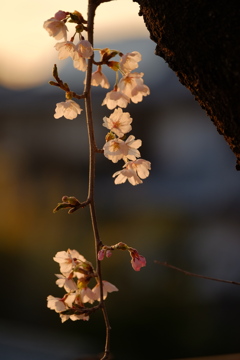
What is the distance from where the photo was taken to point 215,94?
656 mm

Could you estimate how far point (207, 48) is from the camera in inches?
24.8

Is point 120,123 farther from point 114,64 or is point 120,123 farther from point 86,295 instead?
point 86,295

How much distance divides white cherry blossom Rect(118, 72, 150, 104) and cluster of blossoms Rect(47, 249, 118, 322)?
9.9 inches

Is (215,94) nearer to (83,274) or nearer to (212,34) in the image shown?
A: (212,34)

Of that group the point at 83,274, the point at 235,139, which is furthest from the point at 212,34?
the point at 83,274

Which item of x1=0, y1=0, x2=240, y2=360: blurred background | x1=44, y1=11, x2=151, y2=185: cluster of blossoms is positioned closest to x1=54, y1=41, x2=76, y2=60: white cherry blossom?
x1=44, y1=11, x2=151, y2=185: cluster of blossoms

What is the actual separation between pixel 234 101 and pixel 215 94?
0.09 feet

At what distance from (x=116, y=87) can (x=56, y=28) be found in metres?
0.12

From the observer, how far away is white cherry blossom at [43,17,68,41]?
0.74 metres

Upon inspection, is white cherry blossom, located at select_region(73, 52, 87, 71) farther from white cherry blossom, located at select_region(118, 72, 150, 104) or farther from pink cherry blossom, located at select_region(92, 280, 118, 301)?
pink cherry blossom, located at select_region(92, 280, 118, 301)

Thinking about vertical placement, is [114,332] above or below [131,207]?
below

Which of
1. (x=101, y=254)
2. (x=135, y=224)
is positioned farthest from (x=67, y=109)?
(x=135, y=224)

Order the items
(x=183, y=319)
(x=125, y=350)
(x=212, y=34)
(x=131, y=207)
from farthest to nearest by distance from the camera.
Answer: (x=131, y=207) < (x=183, y=319) < (x=125, y=350) < (x=212, y=34)

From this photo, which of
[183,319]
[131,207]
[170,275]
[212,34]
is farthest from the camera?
[131,207]
